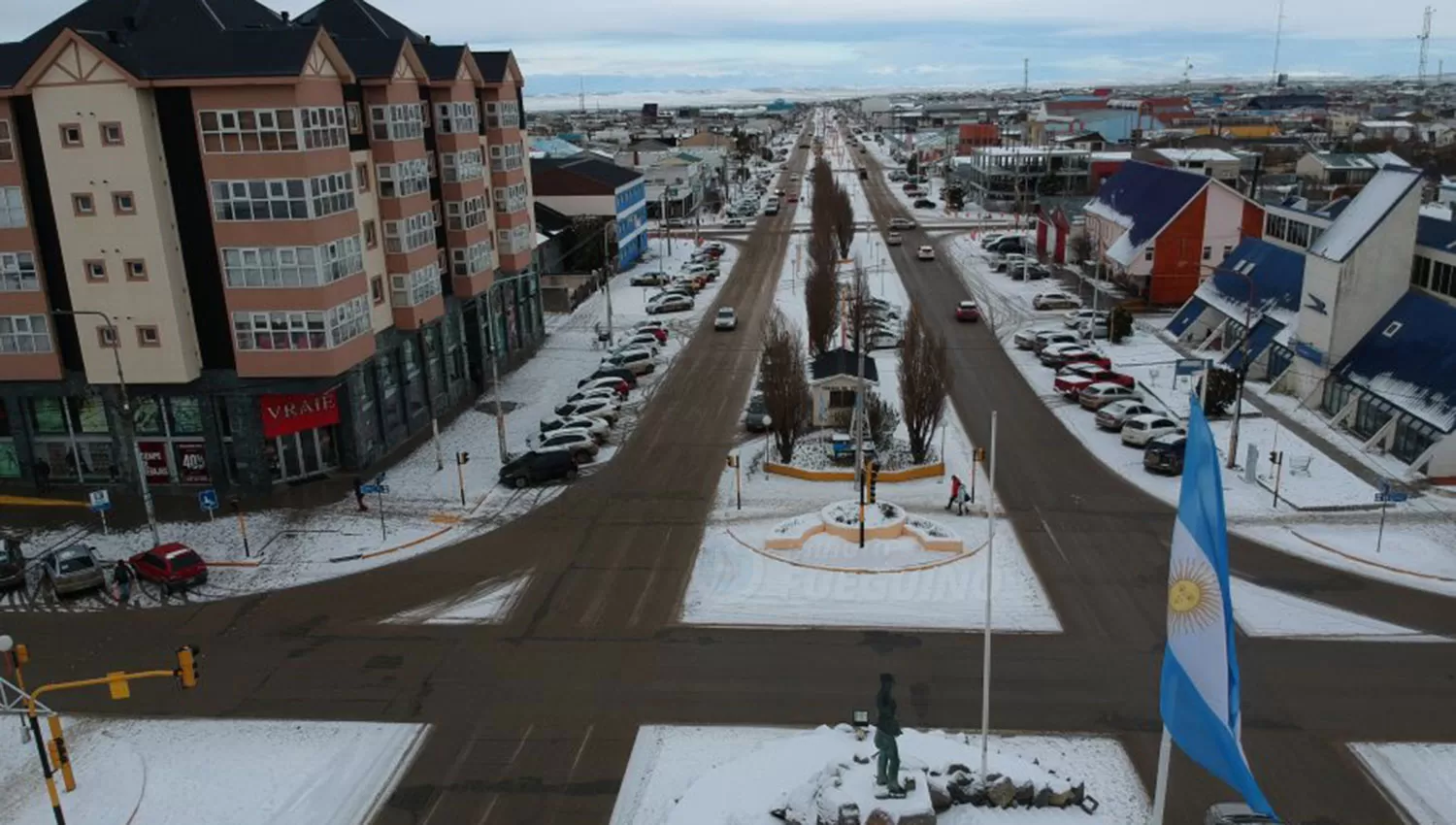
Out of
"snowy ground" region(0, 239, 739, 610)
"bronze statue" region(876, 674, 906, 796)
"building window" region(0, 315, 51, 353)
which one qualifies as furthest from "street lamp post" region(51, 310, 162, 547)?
"bronze statue" region(876, 674, 906, 796)

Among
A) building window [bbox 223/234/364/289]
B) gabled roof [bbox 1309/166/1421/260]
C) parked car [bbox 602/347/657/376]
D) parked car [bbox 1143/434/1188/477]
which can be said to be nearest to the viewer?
building window [bbox 223/234/364/289]

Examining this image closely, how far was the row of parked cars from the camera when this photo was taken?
1467 inches

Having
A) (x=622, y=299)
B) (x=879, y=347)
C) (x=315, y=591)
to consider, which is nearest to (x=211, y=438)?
(x=315, y=591)

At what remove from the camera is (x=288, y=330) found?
1389 inches

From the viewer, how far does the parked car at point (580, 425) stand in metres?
41.6

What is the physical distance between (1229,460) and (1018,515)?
9.69 meters

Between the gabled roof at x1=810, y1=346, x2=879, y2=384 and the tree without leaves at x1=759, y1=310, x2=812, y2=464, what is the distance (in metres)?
2.62

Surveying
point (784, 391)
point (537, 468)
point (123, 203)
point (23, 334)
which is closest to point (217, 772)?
point (537, 468)

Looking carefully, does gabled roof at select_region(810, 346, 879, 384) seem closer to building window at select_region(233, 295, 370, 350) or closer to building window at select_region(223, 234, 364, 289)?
building window at select_region(233, 295, 370, 350)

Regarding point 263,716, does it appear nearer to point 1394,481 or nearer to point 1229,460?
point 1229,460

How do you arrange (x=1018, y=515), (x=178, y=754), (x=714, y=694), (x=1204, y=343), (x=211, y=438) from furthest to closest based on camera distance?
(x=1204, y=343), (x=211, y=438), (x=1018, y=515), (x=714, y=694), (x=178, y=754)

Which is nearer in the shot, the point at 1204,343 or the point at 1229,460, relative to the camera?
the point at 1229,460

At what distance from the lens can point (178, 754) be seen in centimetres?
2181

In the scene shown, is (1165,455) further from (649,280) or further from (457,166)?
(649,280)
